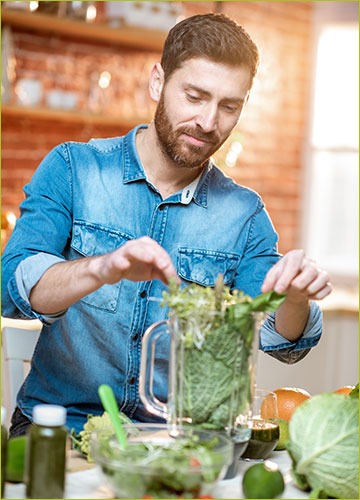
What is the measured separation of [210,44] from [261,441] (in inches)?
31.7

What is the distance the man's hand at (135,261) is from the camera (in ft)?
4.45

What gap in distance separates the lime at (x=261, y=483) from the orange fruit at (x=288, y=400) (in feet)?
1.24

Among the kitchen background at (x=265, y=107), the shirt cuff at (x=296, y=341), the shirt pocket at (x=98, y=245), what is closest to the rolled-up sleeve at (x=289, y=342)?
the shirt cuff at (x=296, y=341)

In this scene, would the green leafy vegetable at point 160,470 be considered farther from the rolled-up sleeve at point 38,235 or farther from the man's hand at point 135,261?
the rolled-up sleeve at point 38,235

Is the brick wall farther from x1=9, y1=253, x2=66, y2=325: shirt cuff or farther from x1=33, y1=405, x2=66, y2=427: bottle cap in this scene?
x1=33, y1=405, x2=66, y2=427: bottle cap

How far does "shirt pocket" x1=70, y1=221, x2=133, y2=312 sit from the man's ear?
1.03 feet

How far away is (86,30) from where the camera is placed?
4.31m

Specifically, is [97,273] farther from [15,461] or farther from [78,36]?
[78,36]

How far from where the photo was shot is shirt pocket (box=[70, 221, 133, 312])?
1873mm

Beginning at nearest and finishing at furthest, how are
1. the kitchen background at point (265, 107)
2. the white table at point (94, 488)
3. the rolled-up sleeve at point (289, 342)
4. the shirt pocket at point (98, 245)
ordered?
the white table at point (94, 488)
the rolled-up sleeve at point (289, 342)
the shirt pocket at point (98, 245)
the kitchen background at point (265, 107)

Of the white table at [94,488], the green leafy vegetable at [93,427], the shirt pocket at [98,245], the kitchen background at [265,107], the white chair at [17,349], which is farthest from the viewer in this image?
the kitchen background at [265,107]

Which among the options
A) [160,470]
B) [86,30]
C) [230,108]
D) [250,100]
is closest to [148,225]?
[230,108]

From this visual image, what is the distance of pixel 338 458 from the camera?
50.8 inches

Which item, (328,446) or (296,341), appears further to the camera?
(296,341)
